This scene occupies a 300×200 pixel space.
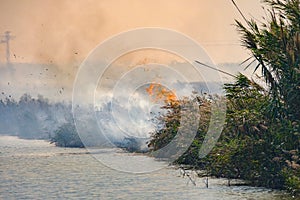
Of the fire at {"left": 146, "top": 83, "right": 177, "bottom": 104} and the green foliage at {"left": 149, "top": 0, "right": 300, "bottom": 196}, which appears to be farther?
the fire at {"left": 146, "top": 83, "right": 177, "bottom": 104}

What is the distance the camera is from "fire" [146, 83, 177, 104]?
51.2 m

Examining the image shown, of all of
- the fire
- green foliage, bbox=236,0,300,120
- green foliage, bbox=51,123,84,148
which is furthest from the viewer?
green foliage, bbox=51,123,84,148

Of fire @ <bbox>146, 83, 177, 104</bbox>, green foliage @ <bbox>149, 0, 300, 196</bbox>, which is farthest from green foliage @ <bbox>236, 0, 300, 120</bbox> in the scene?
fire @ <bbox>146, 83, 177, 104</bbox>

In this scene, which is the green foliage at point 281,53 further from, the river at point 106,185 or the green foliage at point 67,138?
the green foliage at point 67,138

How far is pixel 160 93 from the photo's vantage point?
53781mm

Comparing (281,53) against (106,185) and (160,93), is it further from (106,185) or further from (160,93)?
(160,93)

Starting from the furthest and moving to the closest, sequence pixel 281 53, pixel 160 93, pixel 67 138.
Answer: pixel 67 138, pixel 160 93, pixel 281 53

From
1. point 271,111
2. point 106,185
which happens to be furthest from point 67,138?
point 271,111

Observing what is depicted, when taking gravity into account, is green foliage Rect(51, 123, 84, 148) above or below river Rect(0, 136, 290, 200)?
above

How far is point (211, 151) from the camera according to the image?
126ft

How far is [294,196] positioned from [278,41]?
514 centimetres

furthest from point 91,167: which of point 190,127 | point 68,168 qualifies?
point 190,127

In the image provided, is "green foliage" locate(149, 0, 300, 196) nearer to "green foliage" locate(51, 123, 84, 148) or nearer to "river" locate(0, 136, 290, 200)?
"river" locate(0, 136, 290, 200)

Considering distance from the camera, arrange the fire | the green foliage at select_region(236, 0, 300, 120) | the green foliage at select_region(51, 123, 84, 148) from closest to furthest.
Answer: the green foliage at select_region(236, 0, 300, 120), the fire, the green foliage at select_region(51, 123, 84, 148)
